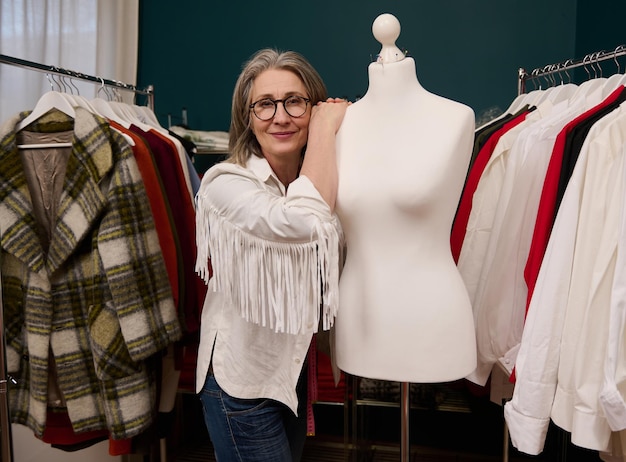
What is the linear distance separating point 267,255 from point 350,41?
6.27ft

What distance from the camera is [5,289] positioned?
5.08ft

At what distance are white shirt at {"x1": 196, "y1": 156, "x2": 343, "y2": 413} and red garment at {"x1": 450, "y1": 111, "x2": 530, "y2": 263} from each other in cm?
66

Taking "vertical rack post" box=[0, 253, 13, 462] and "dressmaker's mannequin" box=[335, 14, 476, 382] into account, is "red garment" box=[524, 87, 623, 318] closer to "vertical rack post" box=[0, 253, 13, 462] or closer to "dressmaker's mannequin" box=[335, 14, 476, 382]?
"dressmaker's mannequin" box=[335, 14, 476, 382]

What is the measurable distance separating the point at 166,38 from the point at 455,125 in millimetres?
2279

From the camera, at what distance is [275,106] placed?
1229 millimetres

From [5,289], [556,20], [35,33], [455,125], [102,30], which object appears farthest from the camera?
[102,30]

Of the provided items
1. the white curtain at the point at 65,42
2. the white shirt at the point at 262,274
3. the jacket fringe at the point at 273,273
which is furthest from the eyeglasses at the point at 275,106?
the white curtain at the point at 65,42

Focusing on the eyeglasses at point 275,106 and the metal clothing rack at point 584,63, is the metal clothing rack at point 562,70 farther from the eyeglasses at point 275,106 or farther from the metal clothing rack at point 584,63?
the eyeglasses at point 275,106

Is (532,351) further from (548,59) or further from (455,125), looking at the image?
(548,59)

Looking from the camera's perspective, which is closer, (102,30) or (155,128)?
Result: (155,128)

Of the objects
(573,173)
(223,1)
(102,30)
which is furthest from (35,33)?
(573,173)

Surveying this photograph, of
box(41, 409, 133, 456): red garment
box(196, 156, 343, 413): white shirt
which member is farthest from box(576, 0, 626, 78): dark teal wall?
box(41, 409, 133, 456): red garment

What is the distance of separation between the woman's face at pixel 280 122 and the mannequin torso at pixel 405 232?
15 cm

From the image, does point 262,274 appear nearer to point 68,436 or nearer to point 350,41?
point 68,436
